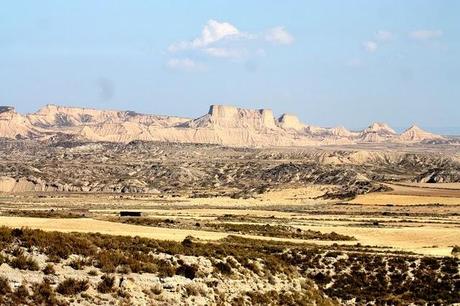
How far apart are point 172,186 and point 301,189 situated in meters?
38.8

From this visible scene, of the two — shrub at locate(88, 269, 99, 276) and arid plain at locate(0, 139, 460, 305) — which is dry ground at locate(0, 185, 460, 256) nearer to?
arid plain at locate(0, 139, 460, 305)

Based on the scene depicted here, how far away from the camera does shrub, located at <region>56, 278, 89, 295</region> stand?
1888 centimetres

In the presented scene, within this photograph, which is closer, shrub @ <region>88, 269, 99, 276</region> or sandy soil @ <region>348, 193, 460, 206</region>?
shrub @ <region>88, 269, 99, 276</region>

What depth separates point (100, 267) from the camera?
69.9ft

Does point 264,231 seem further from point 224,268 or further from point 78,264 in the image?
point 78,264

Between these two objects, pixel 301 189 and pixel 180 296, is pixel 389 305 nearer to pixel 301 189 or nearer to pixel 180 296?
pixel 180 296

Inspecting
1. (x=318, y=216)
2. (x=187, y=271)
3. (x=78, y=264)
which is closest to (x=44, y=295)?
(x=78, y=264)

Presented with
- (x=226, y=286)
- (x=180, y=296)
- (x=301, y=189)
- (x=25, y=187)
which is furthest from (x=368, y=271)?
(x=25, y=187)

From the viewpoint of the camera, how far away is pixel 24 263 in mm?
19797

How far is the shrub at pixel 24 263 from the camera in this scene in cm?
1969

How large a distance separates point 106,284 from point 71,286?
1.18 meters

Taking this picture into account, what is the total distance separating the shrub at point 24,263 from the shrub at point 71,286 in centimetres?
122

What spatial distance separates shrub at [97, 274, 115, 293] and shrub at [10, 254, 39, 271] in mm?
1999

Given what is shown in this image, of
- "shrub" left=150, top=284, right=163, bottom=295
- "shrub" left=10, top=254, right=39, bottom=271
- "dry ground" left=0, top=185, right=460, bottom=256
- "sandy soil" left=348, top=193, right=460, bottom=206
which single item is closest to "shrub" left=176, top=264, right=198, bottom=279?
"shrub" left=150, top=284, right=163, bottom=295
